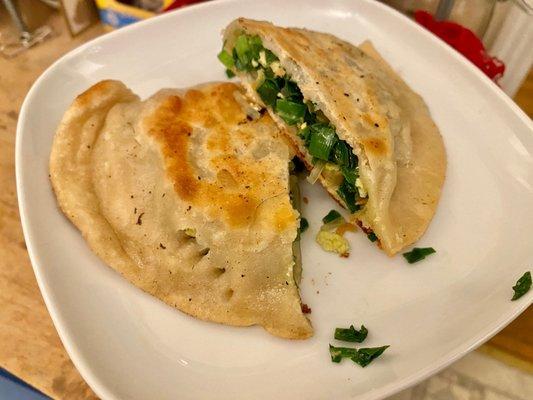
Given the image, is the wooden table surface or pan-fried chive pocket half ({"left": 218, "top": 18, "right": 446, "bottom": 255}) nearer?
the wooden table surface

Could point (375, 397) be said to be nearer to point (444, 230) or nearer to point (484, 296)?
point (484, 296)

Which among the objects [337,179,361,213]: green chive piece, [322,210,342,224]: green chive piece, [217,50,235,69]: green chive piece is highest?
[217,50,235,69]: green chive piece

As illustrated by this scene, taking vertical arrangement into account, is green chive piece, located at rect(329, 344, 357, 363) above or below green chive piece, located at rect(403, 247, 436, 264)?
below

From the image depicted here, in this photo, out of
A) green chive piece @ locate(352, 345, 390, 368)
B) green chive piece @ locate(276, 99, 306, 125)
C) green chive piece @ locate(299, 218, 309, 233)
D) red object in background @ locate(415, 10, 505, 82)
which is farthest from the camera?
red object in background @ locate(415, 10, 505, 82)

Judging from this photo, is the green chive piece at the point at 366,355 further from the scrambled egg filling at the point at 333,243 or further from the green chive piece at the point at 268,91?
the green chive piece at the point at 268,91

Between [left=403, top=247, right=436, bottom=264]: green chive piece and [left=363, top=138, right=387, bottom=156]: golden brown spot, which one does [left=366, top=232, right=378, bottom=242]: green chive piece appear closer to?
[left=403, top=247, right=436, bottom=264]: green chive piece

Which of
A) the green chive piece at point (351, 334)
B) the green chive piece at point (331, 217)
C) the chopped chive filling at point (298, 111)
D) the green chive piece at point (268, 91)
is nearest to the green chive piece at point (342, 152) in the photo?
the chopped chive filling at point (298, 111)

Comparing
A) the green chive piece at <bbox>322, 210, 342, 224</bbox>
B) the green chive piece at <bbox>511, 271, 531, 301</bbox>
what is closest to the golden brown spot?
the green chive piece at <bbox>322, 210, 342, 224</bbox>

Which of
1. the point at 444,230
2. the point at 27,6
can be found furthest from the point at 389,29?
the point at 27,6
